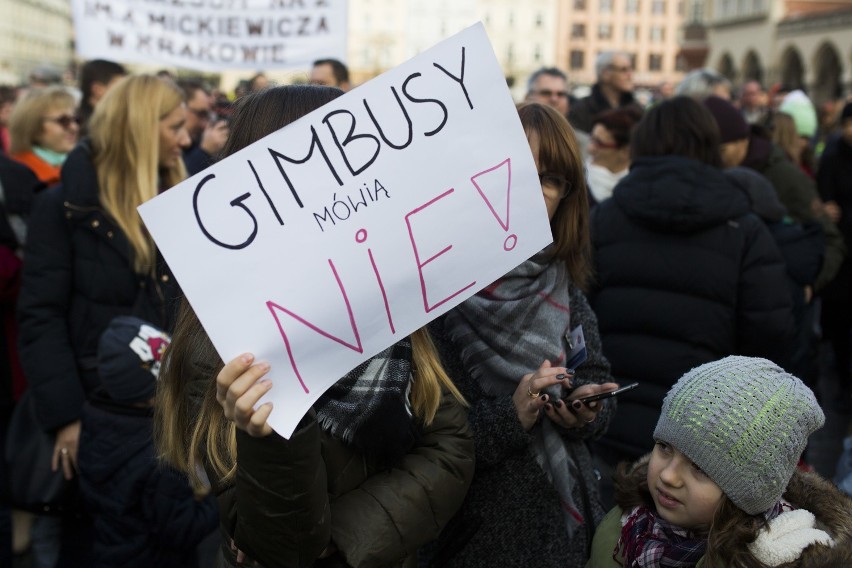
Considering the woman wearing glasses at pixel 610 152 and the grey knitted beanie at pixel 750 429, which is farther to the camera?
the woman wearing glasses at pixel 610 152

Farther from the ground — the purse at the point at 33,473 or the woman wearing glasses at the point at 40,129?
the woman wearing glasses at the point at 40,129

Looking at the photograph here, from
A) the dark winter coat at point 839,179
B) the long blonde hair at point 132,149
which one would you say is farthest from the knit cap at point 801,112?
the long blonde hair at point 132,149

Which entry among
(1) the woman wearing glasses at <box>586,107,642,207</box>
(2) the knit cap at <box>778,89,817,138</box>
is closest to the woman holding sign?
(1) the woman wearing glasses at <box>586,107,642,207</box>

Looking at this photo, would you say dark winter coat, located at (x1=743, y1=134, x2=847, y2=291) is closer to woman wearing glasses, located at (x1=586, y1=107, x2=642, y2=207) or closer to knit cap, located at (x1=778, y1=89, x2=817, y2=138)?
woman wearing glasses, located at (x1=586, y1=107, x2=642, y2=207)

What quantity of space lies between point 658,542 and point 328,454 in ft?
2.20

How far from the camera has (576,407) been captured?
2154 millimetres

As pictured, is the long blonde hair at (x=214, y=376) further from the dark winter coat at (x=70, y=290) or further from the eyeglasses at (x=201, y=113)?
the eyeglasses at (x=201, y=113)

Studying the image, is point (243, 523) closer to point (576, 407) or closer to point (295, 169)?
point (295, 169)

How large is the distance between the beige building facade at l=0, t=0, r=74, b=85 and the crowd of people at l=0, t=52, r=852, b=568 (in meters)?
52.9

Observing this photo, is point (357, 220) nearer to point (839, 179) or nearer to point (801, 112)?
point (839, 179)

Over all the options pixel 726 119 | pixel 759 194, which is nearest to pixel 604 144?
pixel 726 119

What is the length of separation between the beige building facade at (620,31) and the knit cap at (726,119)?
314 feet

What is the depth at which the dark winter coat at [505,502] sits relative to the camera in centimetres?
216

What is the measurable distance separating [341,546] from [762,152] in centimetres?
374
